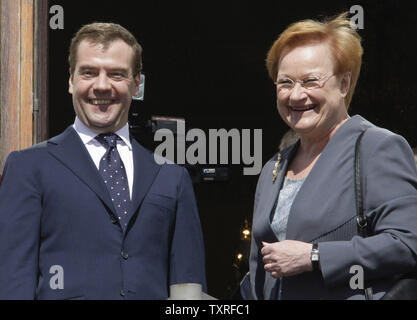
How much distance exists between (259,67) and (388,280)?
5.76 m

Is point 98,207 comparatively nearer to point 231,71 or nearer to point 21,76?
point 21,76

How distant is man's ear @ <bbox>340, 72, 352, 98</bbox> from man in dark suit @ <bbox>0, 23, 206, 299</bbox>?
65 cm

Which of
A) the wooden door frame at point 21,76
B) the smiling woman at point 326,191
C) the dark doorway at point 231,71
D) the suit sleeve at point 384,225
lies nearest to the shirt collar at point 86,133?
the smiling woman at point 326,191

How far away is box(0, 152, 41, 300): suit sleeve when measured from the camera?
7.01 ft

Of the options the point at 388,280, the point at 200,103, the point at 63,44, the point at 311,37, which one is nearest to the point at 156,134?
the point at 63,44

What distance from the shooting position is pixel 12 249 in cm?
215

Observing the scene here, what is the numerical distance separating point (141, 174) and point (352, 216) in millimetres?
711

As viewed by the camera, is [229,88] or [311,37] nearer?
[311,37]

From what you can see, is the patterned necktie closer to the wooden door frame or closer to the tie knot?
the tie knot

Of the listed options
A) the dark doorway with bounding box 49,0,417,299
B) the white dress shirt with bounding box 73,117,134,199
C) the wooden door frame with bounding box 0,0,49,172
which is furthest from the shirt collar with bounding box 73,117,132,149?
the dark doorway with bounding box 49,0,417,299

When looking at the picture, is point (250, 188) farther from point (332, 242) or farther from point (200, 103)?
point (332, 242)

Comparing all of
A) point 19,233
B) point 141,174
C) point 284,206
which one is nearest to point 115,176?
point 141,174

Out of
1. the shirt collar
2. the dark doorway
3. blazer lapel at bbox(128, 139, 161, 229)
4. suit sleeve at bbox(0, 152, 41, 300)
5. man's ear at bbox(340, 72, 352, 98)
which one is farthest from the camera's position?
the dark doorway

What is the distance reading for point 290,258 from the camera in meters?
2.23
